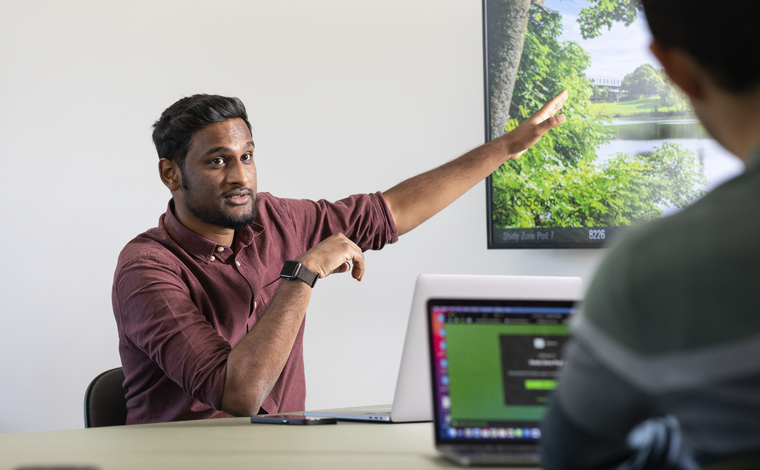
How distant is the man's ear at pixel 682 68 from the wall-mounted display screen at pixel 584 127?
7.60ft

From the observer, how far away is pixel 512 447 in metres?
1.09

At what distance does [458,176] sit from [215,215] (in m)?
0.79

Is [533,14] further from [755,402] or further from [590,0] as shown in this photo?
[755,402]

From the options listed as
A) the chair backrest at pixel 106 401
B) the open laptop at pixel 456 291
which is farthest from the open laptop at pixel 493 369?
the chair backrest at pixel 106 401

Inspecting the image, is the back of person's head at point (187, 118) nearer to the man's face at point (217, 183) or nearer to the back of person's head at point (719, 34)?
the man's face at point (217, 183)

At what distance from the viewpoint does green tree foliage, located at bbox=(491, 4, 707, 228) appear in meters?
2.88

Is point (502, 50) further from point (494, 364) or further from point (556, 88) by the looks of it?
point (494, 364)

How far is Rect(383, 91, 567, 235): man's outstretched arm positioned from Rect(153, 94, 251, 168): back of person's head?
59 centimetres

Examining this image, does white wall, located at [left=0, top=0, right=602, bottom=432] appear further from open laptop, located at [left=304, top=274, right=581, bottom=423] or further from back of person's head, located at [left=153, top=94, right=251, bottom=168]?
open laptop, located at [left=304, top=274, right=581, bottom=423]

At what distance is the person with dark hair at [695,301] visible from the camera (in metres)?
0.55

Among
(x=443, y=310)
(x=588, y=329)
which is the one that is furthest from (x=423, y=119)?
(x=588, y=329)

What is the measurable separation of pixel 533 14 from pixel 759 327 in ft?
8.53

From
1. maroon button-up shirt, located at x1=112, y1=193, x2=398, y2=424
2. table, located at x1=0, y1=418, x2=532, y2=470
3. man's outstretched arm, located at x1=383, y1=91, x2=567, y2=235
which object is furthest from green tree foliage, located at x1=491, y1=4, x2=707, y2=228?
table, located at x1=0, y1=418, x2=532, y2=470

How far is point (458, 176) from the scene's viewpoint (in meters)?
2.39
